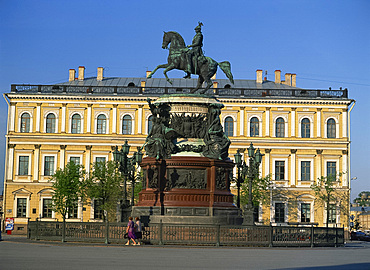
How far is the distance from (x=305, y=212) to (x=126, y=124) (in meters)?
22.7

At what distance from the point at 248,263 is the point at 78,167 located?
189 ft

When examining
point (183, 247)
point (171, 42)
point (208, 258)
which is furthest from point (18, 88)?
point (208, 258)

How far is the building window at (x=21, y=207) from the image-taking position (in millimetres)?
80000

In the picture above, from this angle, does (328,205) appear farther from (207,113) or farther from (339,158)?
(207,113)

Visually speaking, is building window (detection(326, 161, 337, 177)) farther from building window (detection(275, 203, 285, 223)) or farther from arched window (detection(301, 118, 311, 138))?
building window (detection(275, 203, 285, 223))

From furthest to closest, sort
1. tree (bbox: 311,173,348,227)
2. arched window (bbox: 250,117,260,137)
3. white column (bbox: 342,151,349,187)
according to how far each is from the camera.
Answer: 1. arched window (bbox: 250,117,260,137)
2. white column (bbox: 342,151,349,187)
3. tree (bbox: 311,173,348,227)

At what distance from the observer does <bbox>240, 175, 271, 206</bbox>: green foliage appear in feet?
244

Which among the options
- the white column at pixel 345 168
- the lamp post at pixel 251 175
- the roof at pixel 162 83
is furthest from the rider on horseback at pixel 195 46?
the roof at pixel 162 83

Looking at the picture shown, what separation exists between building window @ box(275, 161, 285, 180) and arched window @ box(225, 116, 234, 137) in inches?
244

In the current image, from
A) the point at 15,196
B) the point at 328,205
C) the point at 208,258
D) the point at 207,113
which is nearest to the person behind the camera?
the point at 208,258

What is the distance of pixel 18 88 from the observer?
272 ft

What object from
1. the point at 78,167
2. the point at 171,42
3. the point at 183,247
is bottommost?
the point at 183,247

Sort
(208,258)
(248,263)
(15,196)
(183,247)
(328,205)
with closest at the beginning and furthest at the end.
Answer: (248,263)
(208,258)
(183,247)
(328,205)
(15,196)

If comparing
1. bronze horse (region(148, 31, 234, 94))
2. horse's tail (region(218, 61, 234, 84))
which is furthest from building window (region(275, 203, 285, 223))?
bronze horse (region(148, 31, 234, 94))
